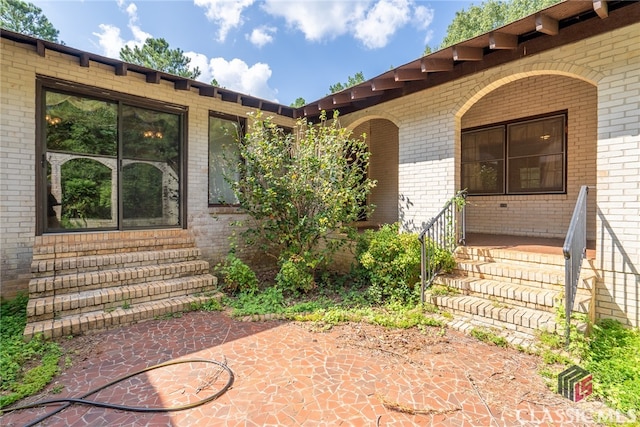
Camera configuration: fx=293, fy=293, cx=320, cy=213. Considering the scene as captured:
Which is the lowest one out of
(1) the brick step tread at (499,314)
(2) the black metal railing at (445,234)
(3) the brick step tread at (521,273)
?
(1) the brick step tread at (499,314)

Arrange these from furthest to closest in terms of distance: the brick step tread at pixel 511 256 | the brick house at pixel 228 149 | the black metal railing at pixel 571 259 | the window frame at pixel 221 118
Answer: the window frame at pixel 221 118 → the brick step tread at pixel 511 256 → the brick house at pixel 228 149 → the black metal railing at pixel 571 259

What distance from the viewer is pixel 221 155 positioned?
6.70m

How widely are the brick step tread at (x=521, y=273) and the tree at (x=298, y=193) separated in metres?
2.08

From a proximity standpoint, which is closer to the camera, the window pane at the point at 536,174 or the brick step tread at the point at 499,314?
the brick step tread at the point at 499,314

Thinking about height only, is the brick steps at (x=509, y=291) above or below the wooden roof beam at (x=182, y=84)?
below

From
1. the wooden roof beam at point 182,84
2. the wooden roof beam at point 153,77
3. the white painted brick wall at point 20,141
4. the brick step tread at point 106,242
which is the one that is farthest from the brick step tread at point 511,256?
the white painted brick wall at point 20,141

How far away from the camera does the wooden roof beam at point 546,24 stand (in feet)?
12.3

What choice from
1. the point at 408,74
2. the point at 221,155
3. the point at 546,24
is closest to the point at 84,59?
the point at 221,155

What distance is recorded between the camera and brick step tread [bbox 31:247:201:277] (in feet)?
14.2

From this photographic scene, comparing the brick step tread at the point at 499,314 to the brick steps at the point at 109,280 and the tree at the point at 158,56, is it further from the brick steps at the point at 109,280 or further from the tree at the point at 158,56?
the tree at the point at 158,56

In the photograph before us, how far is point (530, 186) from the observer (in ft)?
20.1

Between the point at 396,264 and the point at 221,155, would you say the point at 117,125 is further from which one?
the point at 396,264

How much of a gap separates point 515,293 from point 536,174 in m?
3.50

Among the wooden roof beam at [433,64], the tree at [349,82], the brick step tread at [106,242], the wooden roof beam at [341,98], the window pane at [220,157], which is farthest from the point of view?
the tree at [349,82]
